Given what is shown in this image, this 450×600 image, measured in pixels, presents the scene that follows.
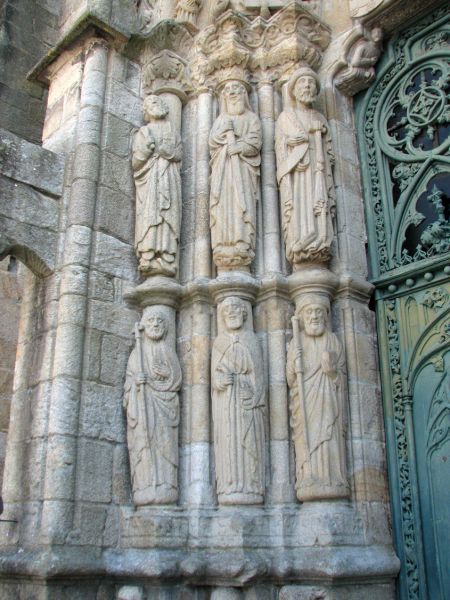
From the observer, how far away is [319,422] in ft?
15.6

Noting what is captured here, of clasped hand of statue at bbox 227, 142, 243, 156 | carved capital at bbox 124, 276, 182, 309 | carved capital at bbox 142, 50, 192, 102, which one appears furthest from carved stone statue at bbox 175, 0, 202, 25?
carved capital at bbox 124, 276, 182, 309

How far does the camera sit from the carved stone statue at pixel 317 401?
4.66 metres

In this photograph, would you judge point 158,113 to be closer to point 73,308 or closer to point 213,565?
point 73,308

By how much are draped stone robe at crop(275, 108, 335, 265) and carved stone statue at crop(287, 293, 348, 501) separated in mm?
390

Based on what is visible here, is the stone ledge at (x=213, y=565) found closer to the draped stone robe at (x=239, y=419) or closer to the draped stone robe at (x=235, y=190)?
the draped stone robe at (x=239, y=419)

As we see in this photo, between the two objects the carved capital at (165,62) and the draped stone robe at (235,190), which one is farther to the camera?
the carved capital at (165,62)

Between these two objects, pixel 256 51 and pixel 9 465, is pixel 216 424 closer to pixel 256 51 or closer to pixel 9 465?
pixel 9 465

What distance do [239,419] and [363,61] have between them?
326cm

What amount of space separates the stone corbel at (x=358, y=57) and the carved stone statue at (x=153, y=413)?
2660 mm

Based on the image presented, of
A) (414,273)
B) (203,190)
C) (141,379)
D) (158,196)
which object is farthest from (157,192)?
(414,273)

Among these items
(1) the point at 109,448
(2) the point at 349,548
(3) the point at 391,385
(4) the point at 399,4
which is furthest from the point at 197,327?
(4) the point at 399,4

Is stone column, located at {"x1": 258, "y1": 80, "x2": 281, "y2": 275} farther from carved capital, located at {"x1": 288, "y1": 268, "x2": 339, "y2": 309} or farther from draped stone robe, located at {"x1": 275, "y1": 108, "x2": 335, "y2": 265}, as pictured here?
carved capital, located at {"x1": 288, "y1": 268, "x2": 339, "y2": 309}

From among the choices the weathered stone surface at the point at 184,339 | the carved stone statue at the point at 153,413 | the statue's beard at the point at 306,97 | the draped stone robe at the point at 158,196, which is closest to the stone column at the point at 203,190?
the weathered stone surface at the point at 184,339

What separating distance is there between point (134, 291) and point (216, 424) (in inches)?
47.7
